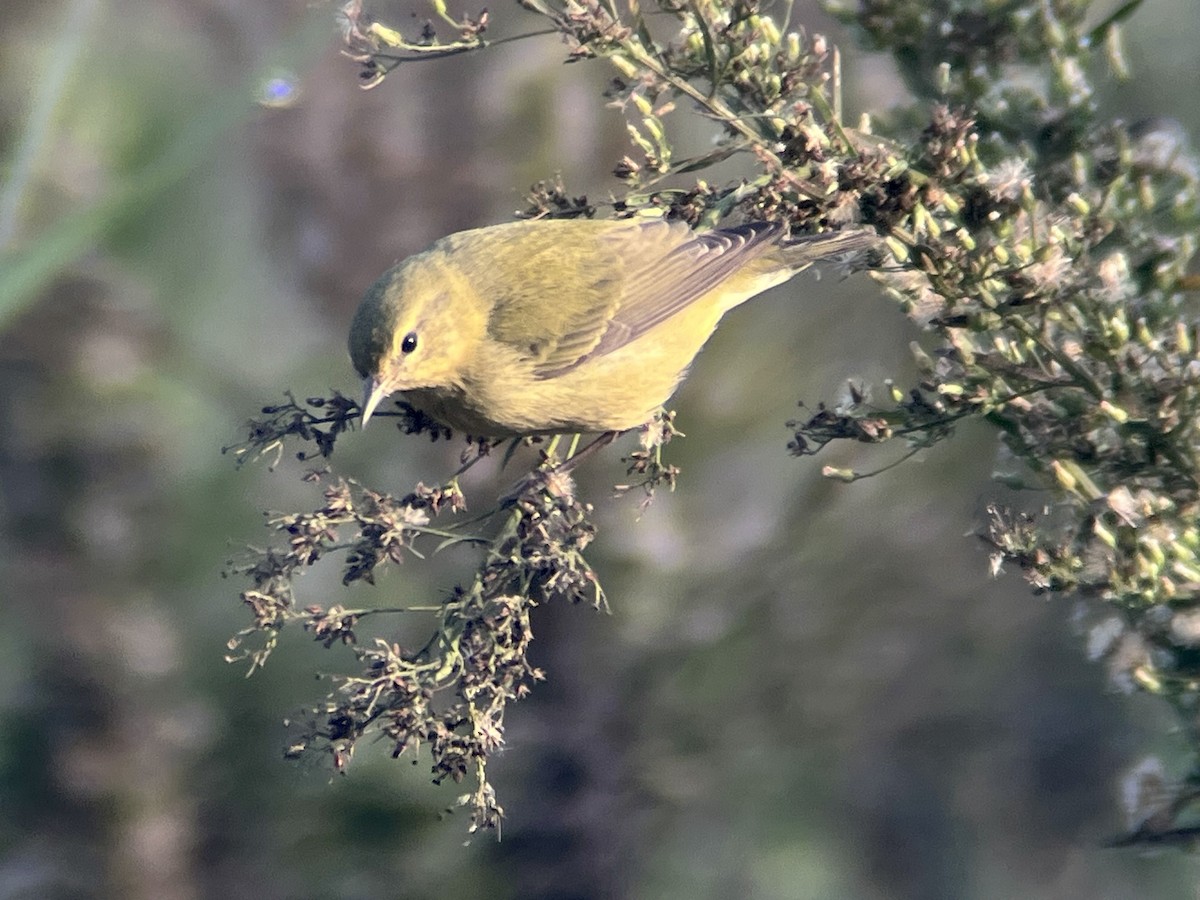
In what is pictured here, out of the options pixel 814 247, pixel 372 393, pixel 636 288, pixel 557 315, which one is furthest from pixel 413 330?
pixel 814 247

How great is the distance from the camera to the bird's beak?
9.52ft

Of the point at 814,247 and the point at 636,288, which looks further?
the point at 636,288

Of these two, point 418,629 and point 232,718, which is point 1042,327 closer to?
point 418,629

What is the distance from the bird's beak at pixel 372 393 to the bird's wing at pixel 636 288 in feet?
1.77

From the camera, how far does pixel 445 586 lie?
4.35m

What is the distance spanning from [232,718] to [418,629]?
37.5 inches

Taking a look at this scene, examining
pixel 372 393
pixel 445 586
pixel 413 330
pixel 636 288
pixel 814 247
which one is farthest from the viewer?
pixel 445 586

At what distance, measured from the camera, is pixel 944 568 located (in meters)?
4.74

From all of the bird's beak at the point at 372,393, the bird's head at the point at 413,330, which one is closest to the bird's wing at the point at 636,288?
the bird's head at the point at 413,330

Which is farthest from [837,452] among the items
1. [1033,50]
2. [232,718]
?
[232,718]

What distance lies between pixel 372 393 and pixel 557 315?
820 mm

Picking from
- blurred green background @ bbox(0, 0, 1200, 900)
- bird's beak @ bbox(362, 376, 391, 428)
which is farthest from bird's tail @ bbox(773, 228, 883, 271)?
bird's beak @ bbox(362, 376, 391, 428)

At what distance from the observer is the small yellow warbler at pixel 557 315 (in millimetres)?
3293

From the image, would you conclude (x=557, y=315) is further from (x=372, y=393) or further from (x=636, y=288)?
(x=372, y=393)
